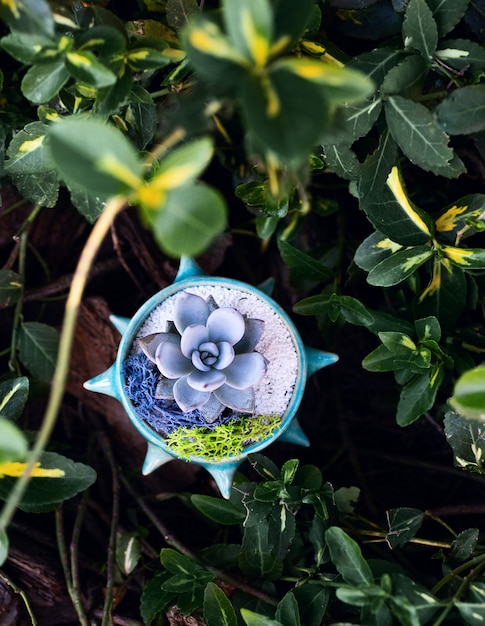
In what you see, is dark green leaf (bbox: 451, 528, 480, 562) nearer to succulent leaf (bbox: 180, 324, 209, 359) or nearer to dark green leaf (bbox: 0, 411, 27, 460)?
succulent leaf (bbox: 180, 324, 209, 359)

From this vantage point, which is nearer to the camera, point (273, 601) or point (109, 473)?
point (273, 601)

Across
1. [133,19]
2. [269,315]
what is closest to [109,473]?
[269,315]

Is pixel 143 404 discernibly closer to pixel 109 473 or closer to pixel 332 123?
pixel 109 473

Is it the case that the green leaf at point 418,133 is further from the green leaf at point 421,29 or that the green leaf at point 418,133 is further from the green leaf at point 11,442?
the green leaf at point 11,442

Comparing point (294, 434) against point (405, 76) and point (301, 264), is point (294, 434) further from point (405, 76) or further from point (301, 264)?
point (405, 76)

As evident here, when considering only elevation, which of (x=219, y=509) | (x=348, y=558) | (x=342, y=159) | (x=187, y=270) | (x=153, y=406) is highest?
(x=342, y=159)

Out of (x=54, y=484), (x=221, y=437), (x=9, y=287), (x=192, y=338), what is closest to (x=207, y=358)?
(x=192, y=338)

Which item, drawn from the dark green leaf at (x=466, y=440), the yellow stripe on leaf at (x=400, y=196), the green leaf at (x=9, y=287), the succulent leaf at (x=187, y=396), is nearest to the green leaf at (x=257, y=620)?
the succulent leaf at (x=187, y=396)

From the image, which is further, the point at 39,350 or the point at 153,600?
the point at 39,350
